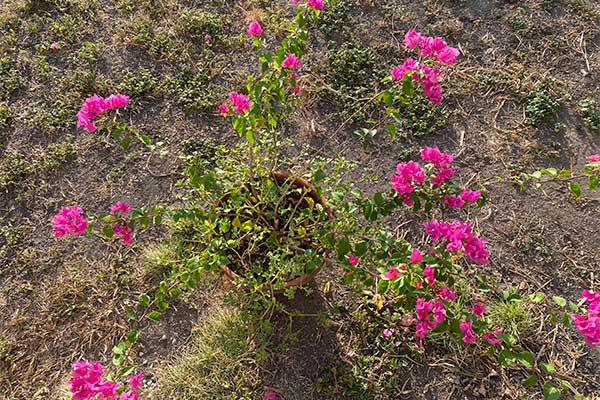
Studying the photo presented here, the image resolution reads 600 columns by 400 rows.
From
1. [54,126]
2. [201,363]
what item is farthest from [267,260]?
[54,126]

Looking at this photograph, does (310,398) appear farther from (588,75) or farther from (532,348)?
(588,75)

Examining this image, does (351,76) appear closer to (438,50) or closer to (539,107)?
(539,107)

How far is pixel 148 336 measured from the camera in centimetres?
262

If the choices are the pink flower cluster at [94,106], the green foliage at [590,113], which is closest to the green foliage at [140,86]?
the pink flower cluster at [94,106]

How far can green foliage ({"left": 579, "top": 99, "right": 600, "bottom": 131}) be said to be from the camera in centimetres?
A: 312

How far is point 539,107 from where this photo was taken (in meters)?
3.20

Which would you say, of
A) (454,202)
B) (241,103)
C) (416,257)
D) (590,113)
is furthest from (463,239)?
(590,113)

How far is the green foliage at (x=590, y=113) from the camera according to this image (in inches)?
123

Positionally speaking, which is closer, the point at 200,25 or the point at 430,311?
the point at 430,311

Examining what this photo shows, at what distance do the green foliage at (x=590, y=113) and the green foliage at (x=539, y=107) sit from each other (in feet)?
0.51

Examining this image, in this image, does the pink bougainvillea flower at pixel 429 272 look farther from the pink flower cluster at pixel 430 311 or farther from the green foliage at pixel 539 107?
the green foliage at pixel 539 107

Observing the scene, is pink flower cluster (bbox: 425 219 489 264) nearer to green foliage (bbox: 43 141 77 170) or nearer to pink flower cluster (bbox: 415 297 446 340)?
pink flower cluster (bbox: 415 297 446 340)

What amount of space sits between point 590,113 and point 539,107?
31 centimetres

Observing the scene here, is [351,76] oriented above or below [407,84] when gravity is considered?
below
